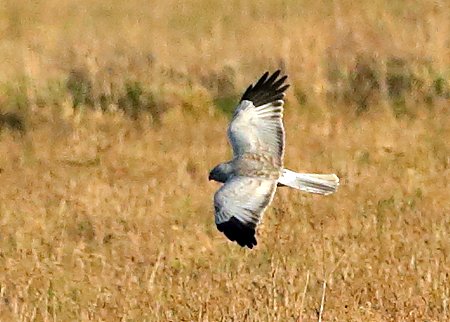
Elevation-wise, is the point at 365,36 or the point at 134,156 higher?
the point at 365,36

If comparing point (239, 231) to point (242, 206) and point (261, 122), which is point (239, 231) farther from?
point (261, 122)

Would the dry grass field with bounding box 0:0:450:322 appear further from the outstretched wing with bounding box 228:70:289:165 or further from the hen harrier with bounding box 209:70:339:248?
the outstretched wing with bounding box 228:70:289:165

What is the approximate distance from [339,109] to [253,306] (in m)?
5.06

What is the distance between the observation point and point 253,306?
18.4 ft

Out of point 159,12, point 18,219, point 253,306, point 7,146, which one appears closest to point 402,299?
point 253,306

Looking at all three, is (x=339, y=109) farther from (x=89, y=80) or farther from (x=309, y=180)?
(x=309, y=180)

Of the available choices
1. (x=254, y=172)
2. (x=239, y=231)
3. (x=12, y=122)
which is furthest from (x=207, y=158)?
(x=239, y=231)

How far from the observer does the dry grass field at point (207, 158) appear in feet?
19.9

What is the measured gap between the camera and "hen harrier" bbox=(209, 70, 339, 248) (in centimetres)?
555

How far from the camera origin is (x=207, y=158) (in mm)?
9305

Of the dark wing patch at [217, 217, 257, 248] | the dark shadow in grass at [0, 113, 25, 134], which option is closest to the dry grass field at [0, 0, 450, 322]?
the dark shadow in grass at [0, 113, 25, 134]

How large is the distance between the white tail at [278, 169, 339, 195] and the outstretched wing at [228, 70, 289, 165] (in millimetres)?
185

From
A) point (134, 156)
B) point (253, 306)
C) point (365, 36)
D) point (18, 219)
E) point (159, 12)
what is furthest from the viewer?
point (159, 12)

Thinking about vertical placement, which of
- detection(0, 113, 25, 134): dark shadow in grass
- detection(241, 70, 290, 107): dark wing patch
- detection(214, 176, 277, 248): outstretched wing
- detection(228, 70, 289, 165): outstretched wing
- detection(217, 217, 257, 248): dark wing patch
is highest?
detection(241, 70, 290, 107): dark wing patch
